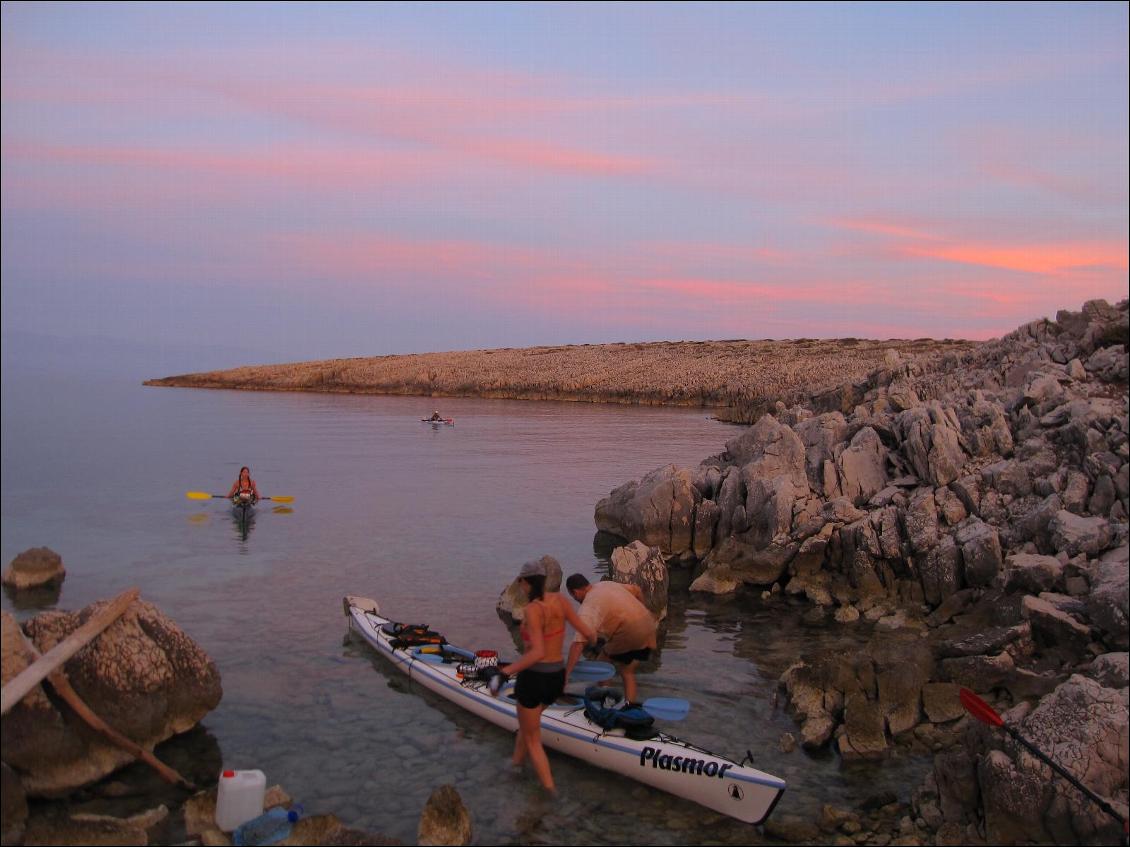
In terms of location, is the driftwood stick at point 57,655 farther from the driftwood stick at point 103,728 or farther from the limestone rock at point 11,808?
the limestone rock at point 11,808

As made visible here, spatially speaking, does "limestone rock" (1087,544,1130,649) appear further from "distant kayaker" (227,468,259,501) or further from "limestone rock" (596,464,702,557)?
"distant kayaker" (227,468,259,501)

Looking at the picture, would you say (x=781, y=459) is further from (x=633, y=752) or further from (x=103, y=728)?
(x=103, y=728)

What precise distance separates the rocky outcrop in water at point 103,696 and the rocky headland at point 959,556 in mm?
7671

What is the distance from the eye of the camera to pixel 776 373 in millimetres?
81562

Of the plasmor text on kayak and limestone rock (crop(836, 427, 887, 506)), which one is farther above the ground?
limestone rock (crop(836, 427, 887, 506))

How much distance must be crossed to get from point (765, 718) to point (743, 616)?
17.9ft

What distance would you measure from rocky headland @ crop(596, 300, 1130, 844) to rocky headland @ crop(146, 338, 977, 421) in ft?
135

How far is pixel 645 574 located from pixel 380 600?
5.49 meters

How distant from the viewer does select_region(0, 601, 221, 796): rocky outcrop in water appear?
33.7ft

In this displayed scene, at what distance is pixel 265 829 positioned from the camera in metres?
9.37

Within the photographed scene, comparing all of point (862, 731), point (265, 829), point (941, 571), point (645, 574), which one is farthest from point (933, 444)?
point (265, 829)

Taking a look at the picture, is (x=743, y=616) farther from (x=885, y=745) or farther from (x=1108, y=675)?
(x=1108, y=675)

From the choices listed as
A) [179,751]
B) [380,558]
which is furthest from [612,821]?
[380,558]

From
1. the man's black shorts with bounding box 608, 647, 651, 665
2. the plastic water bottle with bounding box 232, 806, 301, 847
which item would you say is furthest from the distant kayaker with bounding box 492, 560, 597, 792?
the plastic water bottle with bounding box 232, 806, 301, 847
